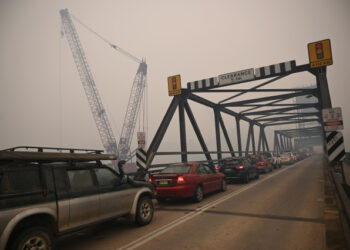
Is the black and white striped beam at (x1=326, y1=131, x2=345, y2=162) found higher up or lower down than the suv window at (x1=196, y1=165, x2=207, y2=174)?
higher up

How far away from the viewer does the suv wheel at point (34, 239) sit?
330 centimetres

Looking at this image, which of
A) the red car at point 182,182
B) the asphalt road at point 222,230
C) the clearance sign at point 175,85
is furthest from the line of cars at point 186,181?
the clearance sign at point 175,85

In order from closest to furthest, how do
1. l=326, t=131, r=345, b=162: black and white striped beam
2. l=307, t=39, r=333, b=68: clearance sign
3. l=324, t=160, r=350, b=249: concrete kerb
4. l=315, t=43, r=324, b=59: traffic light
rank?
l=324, t=160, r=350, b=249: concrete kerb < l=326, t=131, r=345, b=162: black and white striped beam < l=307, t=39, r=333, b=68: clearance sign < l=315, t=43, r=324, b=59: traffic light

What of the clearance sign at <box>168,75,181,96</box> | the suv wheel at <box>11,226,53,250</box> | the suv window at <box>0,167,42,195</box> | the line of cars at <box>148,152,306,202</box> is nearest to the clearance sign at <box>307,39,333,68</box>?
the clearance sign at <box>168,75,181,96</box>

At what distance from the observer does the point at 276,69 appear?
13.3 m

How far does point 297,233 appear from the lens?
4.57m

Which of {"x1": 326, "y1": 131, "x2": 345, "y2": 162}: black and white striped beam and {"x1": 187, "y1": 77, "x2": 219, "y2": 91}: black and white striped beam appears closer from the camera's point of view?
{"x1": 326, "y1": 131, "x2": 345, "y2": 162}: black and white striped beam

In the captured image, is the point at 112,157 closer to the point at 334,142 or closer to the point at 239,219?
the point at 239,219

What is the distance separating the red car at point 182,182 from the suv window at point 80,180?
11.2 ft

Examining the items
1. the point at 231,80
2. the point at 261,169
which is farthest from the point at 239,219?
the point at 261,169

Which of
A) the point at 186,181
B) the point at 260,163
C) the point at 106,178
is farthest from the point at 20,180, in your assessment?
the point at 260,163

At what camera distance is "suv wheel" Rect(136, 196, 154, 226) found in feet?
18.2

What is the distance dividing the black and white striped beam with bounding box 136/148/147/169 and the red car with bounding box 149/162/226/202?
279cm

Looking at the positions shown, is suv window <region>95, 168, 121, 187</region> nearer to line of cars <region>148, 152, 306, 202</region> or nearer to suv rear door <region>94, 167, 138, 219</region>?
suv rear door <region>94, 167, 138, 219</region>
